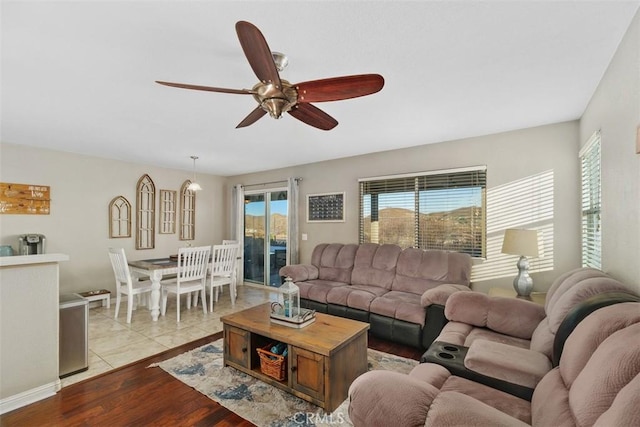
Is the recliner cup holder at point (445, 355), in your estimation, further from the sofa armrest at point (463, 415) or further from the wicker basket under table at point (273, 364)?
the wicker basket under table at point (273, 364)

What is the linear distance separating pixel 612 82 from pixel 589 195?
1.21 metres

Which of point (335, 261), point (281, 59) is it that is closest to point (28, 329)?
point (281, 59)

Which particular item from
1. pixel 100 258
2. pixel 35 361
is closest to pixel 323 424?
pixel 35 361

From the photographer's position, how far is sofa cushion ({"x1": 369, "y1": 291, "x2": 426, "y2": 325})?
3.02 metres

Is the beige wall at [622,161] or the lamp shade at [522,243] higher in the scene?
the beige wall at [622,161]

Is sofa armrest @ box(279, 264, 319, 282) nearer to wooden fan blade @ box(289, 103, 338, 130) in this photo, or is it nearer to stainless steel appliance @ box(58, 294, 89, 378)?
stainless steel appliance @ box(58, 294, 89, 378)

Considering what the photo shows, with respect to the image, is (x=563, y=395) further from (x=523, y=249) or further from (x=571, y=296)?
(x=523, y=249)

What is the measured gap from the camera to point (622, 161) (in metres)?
1.73

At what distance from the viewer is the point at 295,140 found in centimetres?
385

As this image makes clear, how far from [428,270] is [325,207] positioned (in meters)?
2.14

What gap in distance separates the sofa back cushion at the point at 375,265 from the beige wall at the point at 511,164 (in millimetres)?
529

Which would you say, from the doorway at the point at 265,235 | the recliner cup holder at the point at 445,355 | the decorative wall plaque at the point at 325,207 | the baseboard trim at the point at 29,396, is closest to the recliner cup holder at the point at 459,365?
the recliner cup holder at the point at 445,355

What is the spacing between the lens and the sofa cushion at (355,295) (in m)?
3.43

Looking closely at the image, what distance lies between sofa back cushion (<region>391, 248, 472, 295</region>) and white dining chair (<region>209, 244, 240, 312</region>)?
8.59 feet
